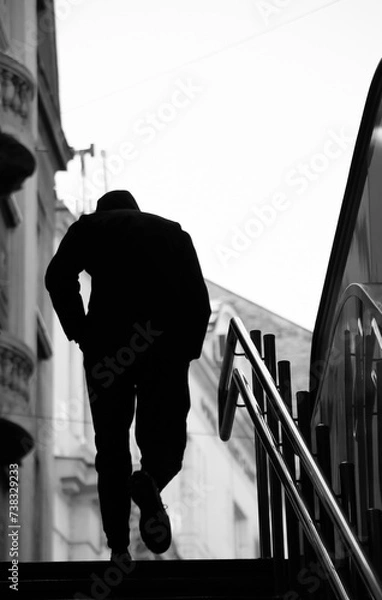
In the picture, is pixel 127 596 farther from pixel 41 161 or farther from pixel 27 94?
pixel 41 161

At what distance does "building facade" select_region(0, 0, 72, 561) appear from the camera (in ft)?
52.2

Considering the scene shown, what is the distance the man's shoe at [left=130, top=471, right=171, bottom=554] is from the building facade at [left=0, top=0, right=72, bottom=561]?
32.4ft

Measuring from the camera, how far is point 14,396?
15.8 m

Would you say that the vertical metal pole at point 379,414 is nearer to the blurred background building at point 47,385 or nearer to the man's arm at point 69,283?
the man's arm at point 69,283

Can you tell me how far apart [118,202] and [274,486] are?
1.36 meters

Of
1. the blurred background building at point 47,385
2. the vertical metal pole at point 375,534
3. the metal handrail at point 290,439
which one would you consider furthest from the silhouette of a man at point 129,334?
the blurred background building at point 47,385

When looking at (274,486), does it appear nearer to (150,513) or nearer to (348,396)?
(348,396)

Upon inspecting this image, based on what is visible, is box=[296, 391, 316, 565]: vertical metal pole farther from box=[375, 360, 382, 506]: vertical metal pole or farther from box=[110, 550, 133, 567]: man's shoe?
box=[110, 550, 133, 567]: man's shoe

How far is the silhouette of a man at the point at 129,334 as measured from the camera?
556 cm

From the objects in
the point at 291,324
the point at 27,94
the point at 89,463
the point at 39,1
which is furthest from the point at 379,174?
the point at 291,324

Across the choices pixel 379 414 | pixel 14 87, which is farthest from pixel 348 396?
pixel 14 87

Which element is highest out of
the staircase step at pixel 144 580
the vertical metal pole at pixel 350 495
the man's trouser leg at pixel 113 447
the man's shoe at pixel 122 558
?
the man's trouser leg at pixel 113 447

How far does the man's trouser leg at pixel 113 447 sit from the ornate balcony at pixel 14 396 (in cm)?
953

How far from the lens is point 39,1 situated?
2109 centimetres
